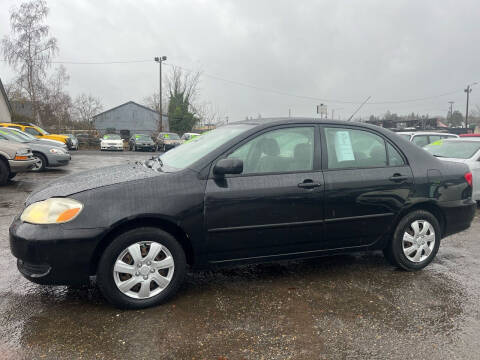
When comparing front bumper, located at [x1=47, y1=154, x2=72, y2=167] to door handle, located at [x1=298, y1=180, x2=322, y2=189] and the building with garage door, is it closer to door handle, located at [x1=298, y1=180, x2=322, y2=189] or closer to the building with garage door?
door handle, located at [x1=298, y1=180, x2=322, y2=189]

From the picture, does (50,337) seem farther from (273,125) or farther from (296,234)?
(273,125)

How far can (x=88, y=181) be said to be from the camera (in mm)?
3219

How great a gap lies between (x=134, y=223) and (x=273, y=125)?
157 centimetres

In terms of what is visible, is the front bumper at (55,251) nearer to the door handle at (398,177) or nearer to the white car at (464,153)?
the door handle at (398,177)

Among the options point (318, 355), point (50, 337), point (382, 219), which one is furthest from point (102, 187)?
point (382, 219)

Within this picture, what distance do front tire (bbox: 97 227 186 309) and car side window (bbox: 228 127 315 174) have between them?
956 millimetres

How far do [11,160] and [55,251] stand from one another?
24.5ft

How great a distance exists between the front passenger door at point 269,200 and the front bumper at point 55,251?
959mm

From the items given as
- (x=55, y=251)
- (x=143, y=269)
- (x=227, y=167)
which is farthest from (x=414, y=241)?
(x=55, y=251)

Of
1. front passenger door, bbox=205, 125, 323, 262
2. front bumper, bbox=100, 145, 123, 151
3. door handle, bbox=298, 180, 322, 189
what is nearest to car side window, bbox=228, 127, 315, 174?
front passenger door, bbox=205, 125, 323, 262

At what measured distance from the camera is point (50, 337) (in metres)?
2.62

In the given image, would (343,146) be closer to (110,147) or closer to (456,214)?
(456,214)

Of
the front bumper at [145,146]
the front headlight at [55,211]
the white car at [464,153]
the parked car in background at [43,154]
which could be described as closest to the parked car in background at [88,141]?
the front bumper at [145,146]

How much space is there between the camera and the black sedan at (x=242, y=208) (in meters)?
2.88
